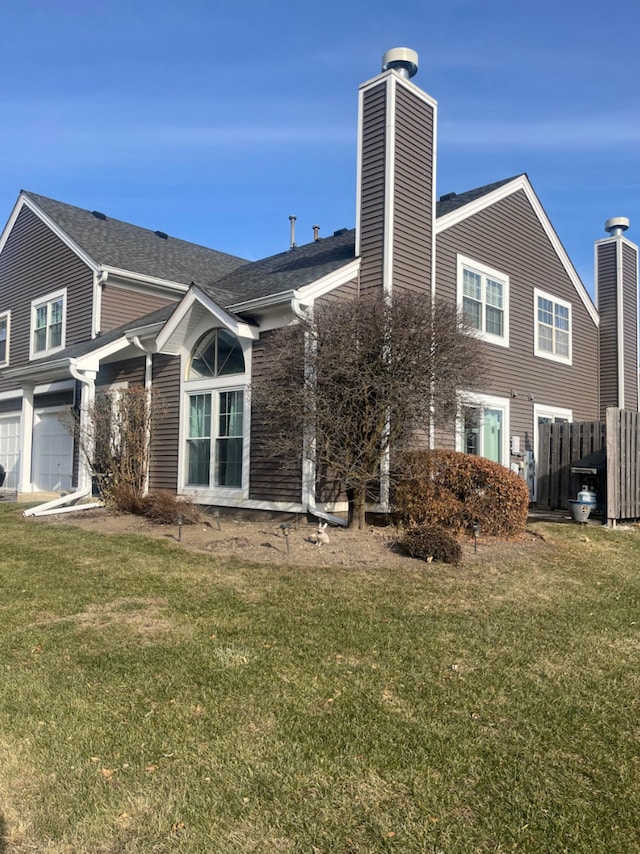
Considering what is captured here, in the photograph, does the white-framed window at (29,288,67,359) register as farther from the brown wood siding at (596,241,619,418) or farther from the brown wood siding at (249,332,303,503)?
the brown wood siding at (596,241,619,418)

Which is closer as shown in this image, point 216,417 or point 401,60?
point 401,60

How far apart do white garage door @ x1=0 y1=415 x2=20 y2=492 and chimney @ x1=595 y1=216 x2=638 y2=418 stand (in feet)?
55.1

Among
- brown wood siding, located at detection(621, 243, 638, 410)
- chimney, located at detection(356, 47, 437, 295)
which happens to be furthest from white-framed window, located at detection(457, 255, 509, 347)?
brown wood siding, located at detection(621, 243, 638, 410)

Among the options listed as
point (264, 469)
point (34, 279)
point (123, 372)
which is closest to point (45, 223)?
point (34, 279)

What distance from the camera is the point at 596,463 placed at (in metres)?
11.8

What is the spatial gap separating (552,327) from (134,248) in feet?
38.1

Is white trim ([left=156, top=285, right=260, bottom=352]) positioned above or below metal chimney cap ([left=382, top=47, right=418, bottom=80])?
below

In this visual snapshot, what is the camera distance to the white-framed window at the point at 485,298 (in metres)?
13.0

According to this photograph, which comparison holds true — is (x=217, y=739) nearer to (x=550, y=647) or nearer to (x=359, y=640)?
(x=359, y=640)

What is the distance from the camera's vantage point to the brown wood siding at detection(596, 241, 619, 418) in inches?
679

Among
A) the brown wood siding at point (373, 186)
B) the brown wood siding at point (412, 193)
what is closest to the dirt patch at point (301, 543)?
the brown wood siding at point (373, 186)

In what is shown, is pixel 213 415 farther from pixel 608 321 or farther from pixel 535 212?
pixel 608 321

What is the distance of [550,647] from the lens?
4.63 meters

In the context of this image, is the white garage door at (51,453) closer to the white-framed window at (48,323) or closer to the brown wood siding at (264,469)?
the white-framed window at (48,323)
